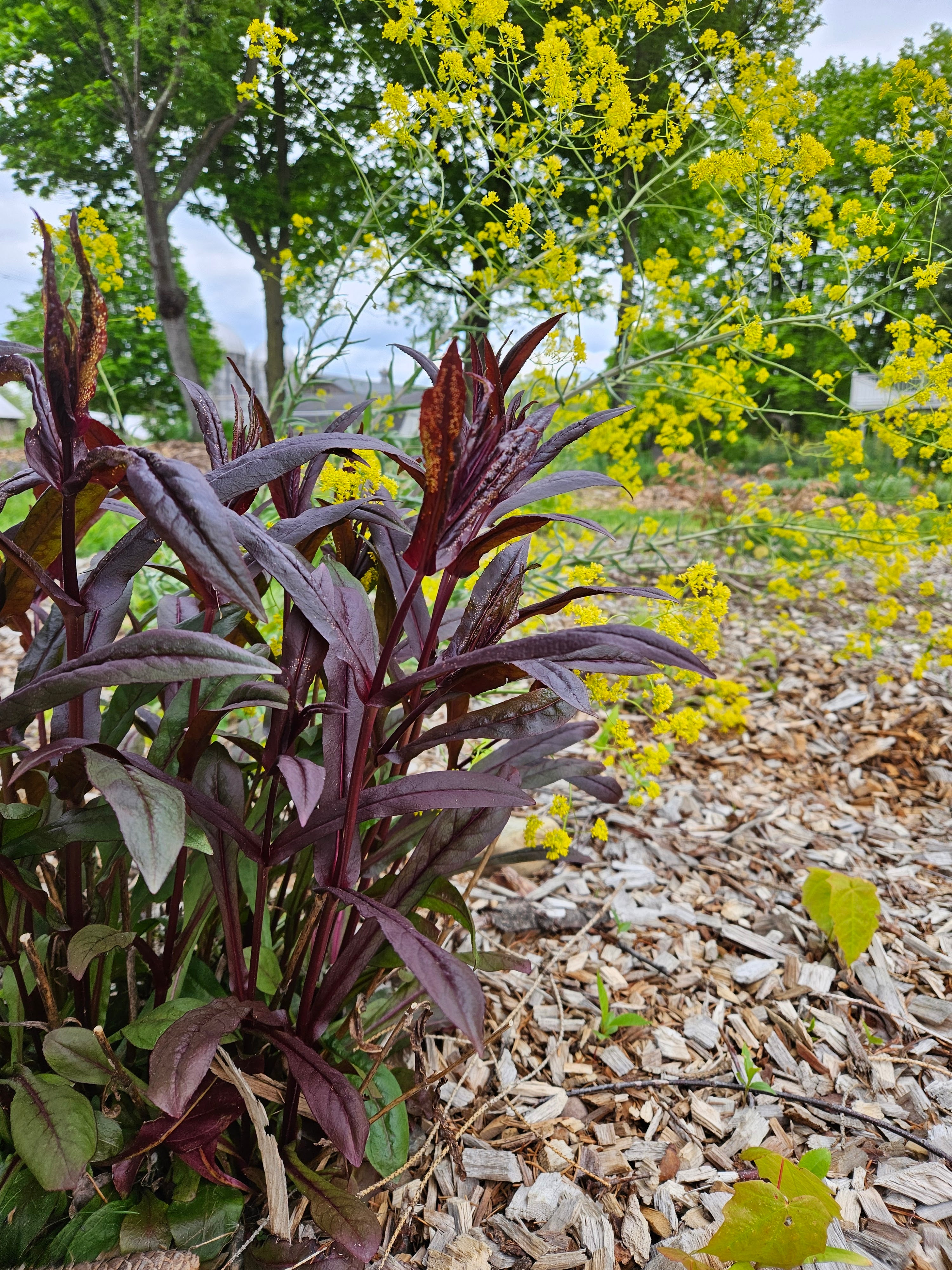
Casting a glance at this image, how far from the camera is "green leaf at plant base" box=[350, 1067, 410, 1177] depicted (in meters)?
0.77

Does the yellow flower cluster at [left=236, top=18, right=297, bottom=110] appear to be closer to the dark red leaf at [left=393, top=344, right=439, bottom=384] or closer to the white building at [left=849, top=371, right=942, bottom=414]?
the dark red leaf at [left=393, top=344, right=439, bottom=384]

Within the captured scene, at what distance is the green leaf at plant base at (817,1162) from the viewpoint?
0.85 m

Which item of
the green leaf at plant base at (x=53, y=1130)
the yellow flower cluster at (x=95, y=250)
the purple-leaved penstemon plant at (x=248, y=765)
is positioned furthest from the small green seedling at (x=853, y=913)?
the yellow flower cluster at (x=95, y=250)

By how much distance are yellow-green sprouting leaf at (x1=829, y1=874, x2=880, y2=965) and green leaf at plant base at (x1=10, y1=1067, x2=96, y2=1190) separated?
1068 mm

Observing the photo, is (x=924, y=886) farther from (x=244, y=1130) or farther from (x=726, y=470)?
(x=726, y=470)

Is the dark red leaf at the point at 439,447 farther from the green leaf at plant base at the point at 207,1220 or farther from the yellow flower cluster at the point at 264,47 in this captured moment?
the yellow flower cluster at the point at 264,47

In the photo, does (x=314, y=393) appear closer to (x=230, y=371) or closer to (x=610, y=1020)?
(x=610, y=1020)

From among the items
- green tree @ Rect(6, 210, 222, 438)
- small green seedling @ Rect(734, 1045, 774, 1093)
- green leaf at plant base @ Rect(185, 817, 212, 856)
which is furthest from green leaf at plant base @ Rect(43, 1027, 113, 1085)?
green tree @ Rect(6, 210, 222, 438)

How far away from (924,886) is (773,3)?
2277 mm

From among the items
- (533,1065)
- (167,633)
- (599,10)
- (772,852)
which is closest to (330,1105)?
(167,633)

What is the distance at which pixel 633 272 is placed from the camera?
252 centimetres

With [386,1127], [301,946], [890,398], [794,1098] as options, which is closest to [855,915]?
[794,1098]

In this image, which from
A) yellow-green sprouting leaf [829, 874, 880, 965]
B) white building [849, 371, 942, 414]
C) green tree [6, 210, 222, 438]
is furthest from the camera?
Answer: green tree [6, 210, 222, 438]

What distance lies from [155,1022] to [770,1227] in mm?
566
